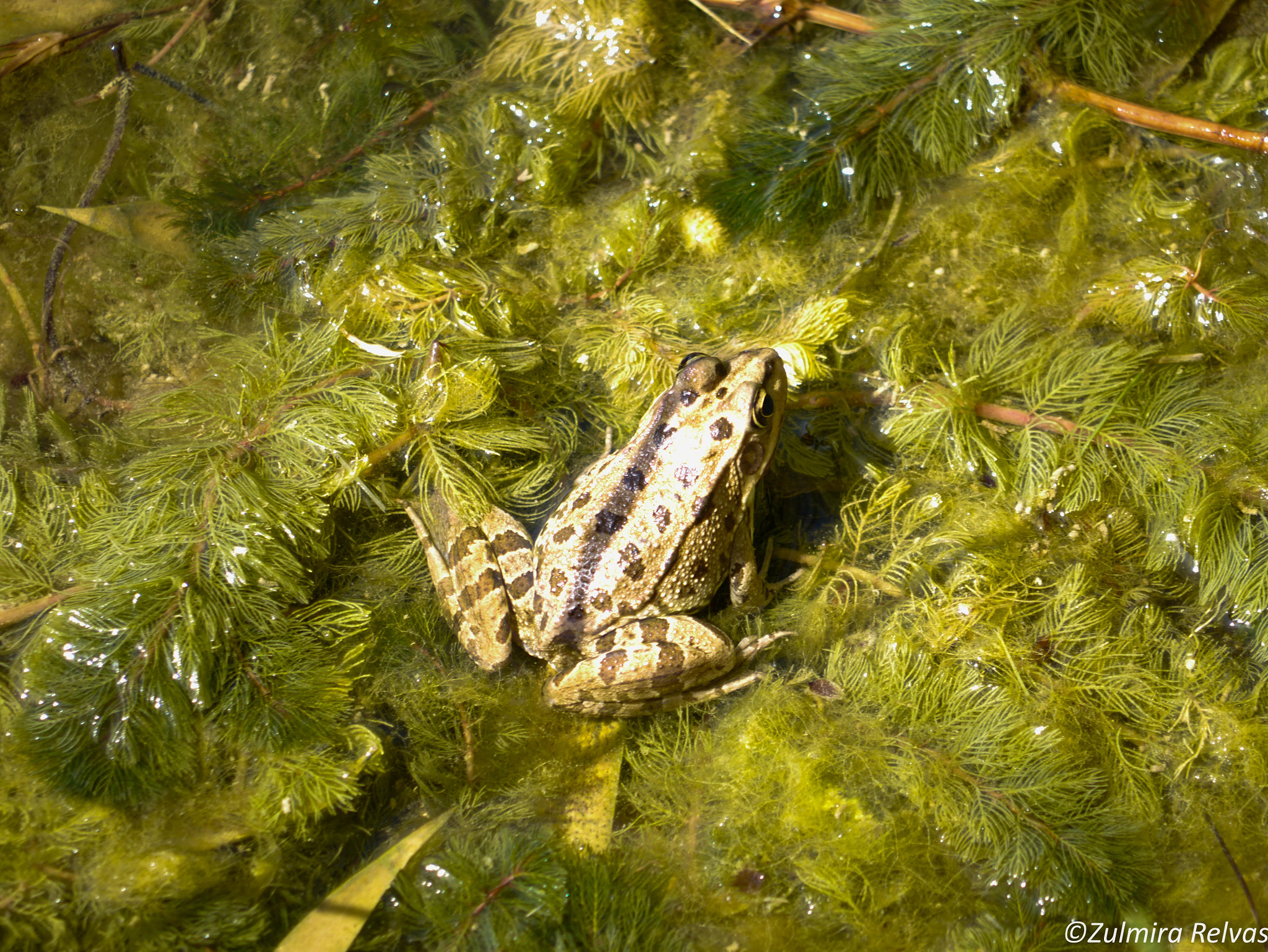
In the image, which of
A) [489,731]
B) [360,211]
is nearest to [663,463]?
[489,731]

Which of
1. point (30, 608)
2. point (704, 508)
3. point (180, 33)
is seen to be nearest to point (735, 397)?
point (704, 508)

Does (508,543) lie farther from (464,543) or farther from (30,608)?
(30,608)

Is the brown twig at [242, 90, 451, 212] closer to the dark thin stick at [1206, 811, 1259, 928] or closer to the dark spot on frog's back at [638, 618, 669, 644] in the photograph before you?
the dark spot on frog's back at [638, 618, 669, 644]

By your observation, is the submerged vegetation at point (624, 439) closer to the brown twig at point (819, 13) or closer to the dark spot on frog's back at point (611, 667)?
the brown twig at point (819, 13)

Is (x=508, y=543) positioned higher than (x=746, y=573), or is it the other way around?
(x=508, y=543)

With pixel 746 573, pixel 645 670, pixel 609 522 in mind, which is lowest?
pixel 746 573

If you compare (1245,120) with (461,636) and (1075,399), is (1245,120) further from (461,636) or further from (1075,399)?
(461,636)

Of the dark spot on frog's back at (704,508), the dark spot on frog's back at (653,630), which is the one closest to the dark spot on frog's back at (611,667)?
the dark spot on frog's back at (653,630)
